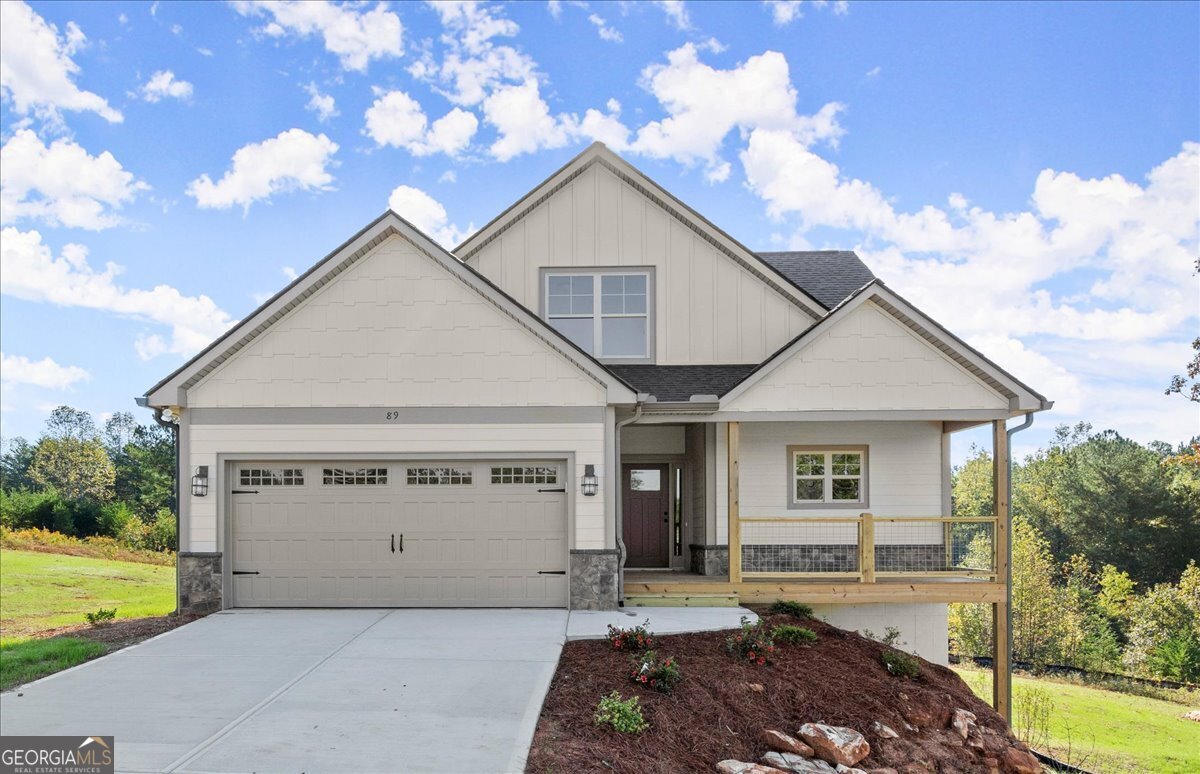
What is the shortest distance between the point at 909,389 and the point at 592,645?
21.0 feet

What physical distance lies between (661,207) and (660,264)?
1.03 meters

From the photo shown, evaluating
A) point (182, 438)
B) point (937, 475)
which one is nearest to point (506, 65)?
point (182, 438)

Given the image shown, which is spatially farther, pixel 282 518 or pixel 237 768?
pixel 282 518

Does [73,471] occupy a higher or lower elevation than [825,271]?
lower

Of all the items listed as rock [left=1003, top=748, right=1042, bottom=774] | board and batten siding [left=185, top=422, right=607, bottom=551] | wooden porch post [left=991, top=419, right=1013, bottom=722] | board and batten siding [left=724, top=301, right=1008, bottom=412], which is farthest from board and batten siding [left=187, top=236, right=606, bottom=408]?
rock [left=1003, top=748, right=1042, bottom=774]

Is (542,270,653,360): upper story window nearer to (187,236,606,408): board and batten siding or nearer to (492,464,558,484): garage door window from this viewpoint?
(187,236,606,408): board and batten siding

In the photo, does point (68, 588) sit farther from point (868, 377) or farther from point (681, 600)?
point (868, 377)

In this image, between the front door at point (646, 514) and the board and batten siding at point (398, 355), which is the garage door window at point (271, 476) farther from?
the front door at point (646, 514)

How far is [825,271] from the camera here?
52.4ft

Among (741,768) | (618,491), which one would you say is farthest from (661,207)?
(741,768)

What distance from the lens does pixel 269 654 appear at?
8797 mm

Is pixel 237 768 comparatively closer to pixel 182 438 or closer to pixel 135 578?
pixel 182 438

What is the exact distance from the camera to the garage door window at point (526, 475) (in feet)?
37.5

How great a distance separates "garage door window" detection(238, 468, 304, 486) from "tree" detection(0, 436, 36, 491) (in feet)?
104
